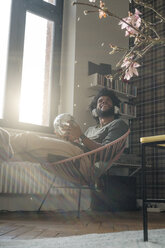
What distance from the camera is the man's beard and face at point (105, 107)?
320cm

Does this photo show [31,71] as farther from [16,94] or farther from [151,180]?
[151,180]

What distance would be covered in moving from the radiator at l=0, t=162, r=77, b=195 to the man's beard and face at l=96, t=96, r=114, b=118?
832 mm

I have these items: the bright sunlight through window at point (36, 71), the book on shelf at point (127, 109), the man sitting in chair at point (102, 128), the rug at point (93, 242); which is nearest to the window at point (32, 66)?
the bright sunlight through window at point (36, 71)

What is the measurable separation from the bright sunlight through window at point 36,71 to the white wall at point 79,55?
0.20 m

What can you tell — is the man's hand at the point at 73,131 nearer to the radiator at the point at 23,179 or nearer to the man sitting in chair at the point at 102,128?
the man sitting in chair at the point at 102,128

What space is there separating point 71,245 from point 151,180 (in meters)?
3.10

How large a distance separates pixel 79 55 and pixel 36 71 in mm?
576

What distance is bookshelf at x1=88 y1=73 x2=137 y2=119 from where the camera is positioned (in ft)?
12.6

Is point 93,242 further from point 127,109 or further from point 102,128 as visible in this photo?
point 127,109

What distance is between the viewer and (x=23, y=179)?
10.1 ft

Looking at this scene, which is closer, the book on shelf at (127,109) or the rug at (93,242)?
the rug at (93,242)

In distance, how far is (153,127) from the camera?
13.8 ft

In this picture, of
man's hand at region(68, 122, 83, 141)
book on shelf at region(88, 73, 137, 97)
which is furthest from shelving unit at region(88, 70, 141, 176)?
man's hand at region(68, 122, 83, 141)

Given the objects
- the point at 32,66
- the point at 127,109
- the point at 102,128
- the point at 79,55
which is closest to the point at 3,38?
the point at 32,66
